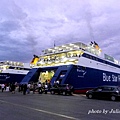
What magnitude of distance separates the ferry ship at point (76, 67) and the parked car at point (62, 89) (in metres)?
0.95

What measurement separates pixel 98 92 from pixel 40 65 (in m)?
14.3

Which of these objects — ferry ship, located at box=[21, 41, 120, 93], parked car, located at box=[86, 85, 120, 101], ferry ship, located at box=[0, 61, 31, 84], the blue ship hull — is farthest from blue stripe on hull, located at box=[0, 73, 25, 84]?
parked car, located at box=[86, 85, 120, 101]

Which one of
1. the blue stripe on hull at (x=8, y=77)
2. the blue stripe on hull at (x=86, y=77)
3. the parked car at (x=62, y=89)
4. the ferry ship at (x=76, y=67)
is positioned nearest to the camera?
the parked car at (x=62, y=89)

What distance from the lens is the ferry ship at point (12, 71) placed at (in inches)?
1884

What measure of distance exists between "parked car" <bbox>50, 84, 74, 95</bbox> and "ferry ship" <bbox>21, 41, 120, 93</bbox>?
95 centimetres

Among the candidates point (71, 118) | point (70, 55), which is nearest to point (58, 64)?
point (70, 55)

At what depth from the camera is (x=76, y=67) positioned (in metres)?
26.1

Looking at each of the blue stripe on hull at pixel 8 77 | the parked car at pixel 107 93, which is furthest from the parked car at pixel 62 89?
the blue stripe on hull at pixel 8 77

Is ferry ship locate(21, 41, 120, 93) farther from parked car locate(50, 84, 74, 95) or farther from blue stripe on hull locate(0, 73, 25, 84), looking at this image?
blue stripe on hull locate(0, 73, 25, 84)

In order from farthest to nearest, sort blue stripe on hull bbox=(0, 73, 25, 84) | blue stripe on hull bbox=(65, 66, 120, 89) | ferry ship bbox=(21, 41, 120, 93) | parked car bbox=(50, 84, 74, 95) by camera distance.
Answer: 1. blue stripe on hull bbox=(0, 73, 25, 84)
2. ferry ship bbox=(21, 41, 120, 93)
3. blue stripe on hull bbox=(65, 66, 120, 89)
4. parked car bbox=(50, 84, 74, 95)

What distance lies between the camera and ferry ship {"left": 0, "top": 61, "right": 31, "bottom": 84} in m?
47.8

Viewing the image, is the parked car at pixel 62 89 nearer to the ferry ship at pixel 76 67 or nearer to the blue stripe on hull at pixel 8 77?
the ferry ship at pixel 76 67

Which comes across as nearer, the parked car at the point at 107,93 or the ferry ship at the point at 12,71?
the parked car at the point at 107,93

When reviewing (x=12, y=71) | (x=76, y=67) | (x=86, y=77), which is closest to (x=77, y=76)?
(x=76, y=67)
